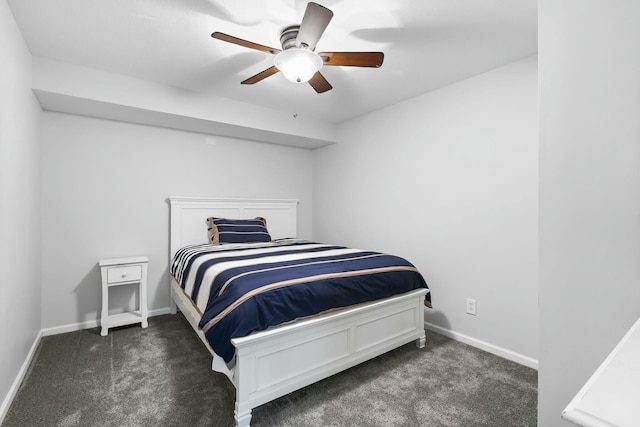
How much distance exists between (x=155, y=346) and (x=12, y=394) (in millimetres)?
888

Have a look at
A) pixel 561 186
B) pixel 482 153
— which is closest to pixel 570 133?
pixel 561 186

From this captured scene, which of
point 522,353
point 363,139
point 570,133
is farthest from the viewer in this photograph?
point 363,139

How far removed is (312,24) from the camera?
65.9 inches

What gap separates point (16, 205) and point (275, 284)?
5.80 feet

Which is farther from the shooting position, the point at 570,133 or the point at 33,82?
the point at 33,82

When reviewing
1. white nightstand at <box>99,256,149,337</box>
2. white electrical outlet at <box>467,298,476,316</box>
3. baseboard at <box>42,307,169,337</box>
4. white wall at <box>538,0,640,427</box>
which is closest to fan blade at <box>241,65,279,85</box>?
white wall at <box>538,0,640,427</box>

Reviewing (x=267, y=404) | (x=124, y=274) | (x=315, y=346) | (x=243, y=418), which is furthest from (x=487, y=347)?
(x=124, y=274)

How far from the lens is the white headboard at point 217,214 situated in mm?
3490

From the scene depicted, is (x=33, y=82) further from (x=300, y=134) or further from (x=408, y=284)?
(x=408, y=284)

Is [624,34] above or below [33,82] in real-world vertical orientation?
below

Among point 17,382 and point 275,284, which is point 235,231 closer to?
point 275,284

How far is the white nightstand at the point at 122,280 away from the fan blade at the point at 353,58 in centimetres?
251

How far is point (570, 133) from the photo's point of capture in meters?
1.02

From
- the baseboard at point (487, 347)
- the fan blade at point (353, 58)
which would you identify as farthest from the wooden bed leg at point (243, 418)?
the fan blade at point (353, 58)
